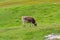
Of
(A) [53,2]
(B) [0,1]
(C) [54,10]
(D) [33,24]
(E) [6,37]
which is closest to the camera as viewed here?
(E) [6,37]

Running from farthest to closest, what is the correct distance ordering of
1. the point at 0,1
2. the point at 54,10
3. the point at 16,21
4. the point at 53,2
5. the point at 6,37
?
the point at 0,1, the point at 53,2, the point at 54,10, the point at 16,21, the point at 6,37

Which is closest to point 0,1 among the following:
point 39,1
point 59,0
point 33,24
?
point 39,1

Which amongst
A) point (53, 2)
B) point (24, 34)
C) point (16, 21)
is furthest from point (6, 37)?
point (53, 2)

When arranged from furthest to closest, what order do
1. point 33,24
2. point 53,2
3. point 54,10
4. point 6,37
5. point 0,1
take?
point 0,1 < point 53,2 < point 54,10 < point 33,24 < point 6,37

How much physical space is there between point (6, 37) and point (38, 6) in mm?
20189

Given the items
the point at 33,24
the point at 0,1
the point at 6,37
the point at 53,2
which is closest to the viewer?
the point at 6,37

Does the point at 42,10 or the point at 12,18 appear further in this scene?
the point at 42,10

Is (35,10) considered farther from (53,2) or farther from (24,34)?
(24,34)

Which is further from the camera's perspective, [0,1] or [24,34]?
[0,1]

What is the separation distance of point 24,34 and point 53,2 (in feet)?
75.0

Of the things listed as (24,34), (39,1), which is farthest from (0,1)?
(24,34)

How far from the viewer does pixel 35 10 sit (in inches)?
1385

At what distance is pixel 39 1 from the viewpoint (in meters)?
41.3

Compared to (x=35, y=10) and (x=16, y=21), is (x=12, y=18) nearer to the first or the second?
(x=16, y=21)
